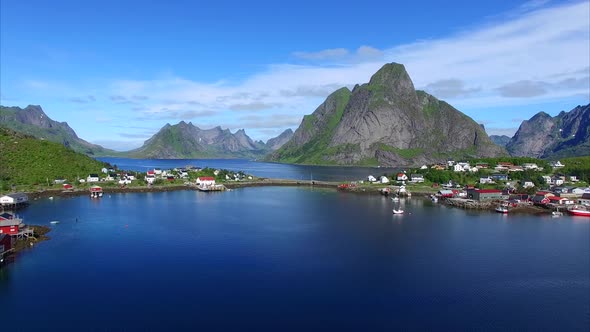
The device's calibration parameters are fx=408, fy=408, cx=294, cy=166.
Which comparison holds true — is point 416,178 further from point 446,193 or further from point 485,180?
point 446,193

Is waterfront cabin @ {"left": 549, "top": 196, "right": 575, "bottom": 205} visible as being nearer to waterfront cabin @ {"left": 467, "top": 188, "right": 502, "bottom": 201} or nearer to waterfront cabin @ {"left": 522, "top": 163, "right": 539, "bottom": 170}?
waterfront cabin @ {"left": 467, "top": 188, "right": 502, "bottom": 201}

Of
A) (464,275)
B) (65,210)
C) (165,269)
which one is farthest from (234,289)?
(65,210)

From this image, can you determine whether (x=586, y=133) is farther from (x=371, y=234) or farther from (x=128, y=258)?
(x=128, y=258)

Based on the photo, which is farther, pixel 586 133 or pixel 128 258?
pixel 586 133

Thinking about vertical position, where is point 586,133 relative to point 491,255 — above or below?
above

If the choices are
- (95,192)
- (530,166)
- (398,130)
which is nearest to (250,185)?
(95,192)

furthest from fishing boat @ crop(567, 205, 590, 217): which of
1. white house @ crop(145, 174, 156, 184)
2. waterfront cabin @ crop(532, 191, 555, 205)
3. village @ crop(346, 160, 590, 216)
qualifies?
white house @ crop(145, 174, 156, 184)
